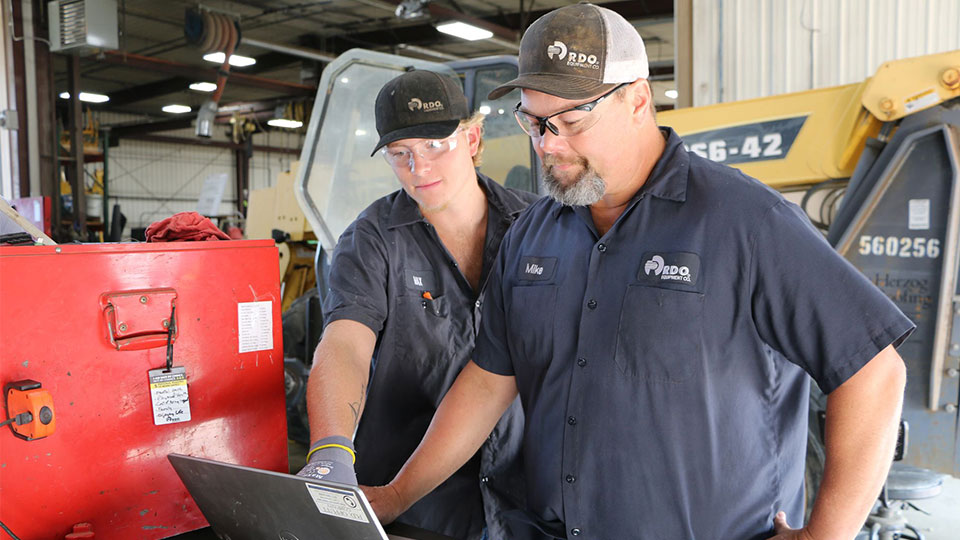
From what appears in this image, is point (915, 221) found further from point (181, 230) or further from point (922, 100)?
point (181, 230)

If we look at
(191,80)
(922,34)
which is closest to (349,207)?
(922,34)

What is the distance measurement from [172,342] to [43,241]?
0.95 ft

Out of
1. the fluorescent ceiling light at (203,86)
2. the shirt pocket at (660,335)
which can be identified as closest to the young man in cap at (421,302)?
the shirt pocket at (660,335)

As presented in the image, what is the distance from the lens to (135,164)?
18.5 m

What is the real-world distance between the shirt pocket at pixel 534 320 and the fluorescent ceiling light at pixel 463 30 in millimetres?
8270

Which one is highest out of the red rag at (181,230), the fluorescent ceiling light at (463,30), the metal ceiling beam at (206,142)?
the fluorescent ceiling light at (463,30)

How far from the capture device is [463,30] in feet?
30.9

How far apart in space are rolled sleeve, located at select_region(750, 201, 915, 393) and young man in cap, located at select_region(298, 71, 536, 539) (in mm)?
761

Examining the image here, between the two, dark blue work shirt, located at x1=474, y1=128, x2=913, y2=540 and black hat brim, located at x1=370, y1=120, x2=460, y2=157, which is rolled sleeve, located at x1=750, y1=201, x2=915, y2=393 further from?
black hat brim, located at x1=370, y1=120, x2=460, y2=157

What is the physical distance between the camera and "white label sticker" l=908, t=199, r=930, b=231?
9.29 feet

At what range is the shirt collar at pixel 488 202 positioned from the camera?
181 centimetres

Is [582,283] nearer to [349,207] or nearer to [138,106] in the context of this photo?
[349,207]

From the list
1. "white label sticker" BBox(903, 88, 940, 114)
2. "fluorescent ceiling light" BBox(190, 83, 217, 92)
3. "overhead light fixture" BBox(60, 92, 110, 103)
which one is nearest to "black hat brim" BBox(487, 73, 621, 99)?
"white label sticker" BBox(903, 88, 940, 114)

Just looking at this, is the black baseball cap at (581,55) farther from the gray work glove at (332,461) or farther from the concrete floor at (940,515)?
the concrete floor at (940,515)
